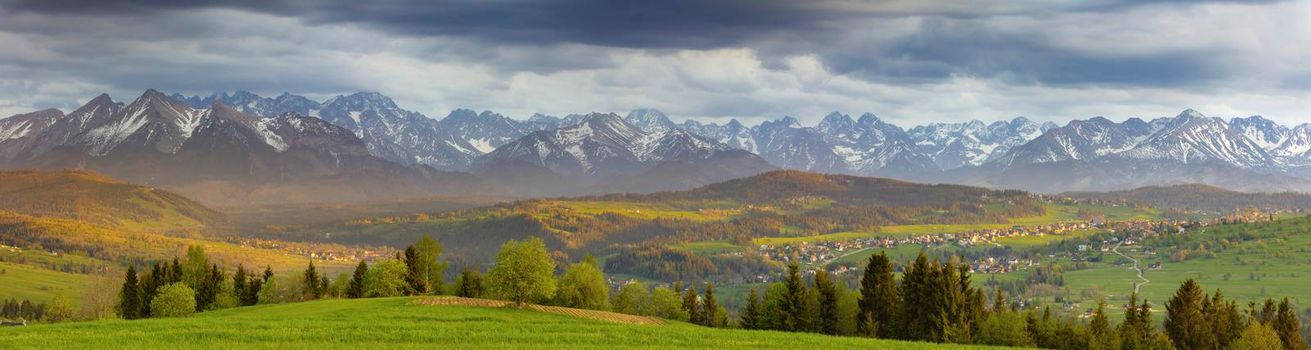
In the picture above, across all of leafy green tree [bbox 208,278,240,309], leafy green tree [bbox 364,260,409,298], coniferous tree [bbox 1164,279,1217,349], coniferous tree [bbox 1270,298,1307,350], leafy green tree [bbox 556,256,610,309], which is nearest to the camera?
coniferous tree [bbox 1270,298,1307,350]

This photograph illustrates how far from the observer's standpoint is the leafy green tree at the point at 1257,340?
9875cm

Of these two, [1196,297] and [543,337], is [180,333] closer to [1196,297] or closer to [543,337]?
[543,337]

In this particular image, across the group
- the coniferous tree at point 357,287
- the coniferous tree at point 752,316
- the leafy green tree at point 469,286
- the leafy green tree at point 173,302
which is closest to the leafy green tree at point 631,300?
the leafy green tree at point 469,286

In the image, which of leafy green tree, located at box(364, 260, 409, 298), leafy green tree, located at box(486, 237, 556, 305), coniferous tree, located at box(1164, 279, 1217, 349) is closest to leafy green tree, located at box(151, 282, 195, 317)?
leafy green tree, located at box(364, 260, 409, 298)

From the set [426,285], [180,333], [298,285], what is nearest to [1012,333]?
[180,333]

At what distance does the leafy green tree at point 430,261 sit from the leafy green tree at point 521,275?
44486mm

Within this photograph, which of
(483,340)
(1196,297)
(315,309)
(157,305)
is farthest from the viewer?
(157,305)

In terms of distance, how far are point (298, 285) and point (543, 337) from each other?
11484cm

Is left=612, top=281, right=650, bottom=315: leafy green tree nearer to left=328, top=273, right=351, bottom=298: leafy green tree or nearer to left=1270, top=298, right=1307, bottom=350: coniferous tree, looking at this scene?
left=328, top=273, right=351, bottom=298: leafy green tree

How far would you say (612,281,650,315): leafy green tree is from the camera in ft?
494

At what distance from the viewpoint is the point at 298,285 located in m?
170

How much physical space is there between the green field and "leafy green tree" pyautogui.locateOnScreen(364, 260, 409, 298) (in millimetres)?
55747

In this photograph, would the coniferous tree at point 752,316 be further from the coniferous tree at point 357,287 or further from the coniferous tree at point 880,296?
the coniferous tree at point 357,287

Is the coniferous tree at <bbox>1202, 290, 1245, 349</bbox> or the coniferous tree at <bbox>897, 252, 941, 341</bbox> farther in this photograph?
the coniferous tree at <bbox>1202, 290, 1245, 349</bbox>
